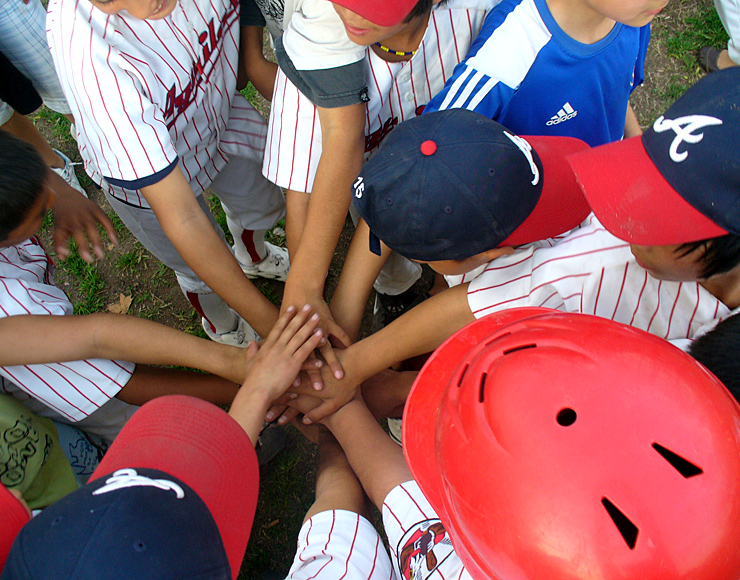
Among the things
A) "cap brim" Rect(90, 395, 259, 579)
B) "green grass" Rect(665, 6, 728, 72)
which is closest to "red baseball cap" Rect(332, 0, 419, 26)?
"cap brim" Rect(90, 395, 259, 579)

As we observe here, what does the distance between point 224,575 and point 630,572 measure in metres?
0.77

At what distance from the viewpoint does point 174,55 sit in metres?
1.57

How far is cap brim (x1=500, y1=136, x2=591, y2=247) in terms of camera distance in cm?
131

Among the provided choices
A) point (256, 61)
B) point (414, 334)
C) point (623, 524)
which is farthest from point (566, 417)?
point (256, 61)

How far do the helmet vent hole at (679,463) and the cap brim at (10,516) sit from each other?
4.57ft

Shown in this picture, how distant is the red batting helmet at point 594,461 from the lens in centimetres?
76

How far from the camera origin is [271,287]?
2834mm

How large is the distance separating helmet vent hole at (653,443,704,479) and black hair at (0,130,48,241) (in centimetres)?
183

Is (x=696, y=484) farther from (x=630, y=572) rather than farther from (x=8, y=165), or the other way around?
(x=8, y=165)

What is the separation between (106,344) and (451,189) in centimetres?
127

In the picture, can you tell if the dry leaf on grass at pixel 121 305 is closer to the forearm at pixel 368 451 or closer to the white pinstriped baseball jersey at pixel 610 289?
the forearm at pixel 368 451

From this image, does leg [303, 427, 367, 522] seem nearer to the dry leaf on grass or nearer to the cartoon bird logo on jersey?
the cartoon bird logo on jersey

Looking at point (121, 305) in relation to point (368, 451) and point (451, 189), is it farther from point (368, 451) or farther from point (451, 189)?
point (451, 189)

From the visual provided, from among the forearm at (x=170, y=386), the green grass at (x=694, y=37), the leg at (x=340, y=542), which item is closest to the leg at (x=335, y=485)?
the leg at (x=340, y=542)
